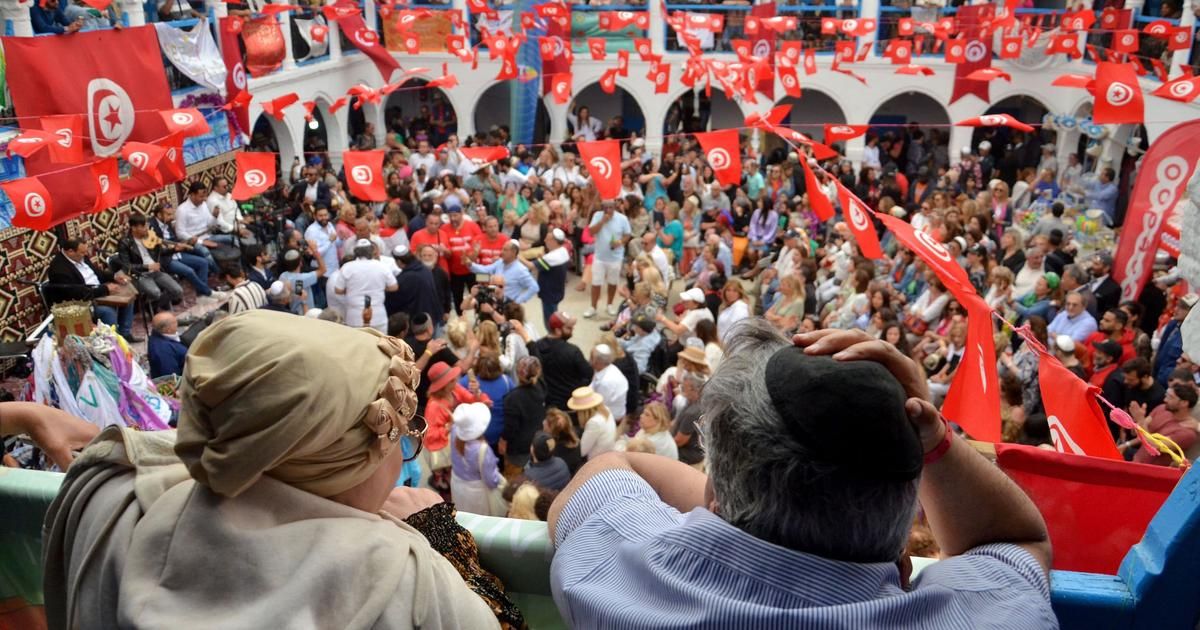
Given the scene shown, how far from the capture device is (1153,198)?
7160 millimetres

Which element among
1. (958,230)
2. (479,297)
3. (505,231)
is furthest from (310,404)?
(505,231)

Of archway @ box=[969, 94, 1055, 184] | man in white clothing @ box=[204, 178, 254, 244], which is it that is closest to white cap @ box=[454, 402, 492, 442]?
man in white clothing @ box=[204, 178, 254, 244]

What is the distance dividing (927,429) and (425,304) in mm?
7565

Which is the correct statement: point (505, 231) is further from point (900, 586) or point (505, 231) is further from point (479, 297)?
point (900, 586)

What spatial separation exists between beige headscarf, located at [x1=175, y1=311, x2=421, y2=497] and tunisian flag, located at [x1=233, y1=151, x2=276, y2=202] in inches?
352

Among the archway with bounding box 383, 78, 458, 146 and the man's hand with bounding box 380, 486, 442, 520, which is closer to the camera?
the man's hand with bounding box 380, 486, 442, 520

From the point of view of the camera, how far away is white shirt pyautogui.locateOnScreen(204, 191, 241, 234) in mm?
11180

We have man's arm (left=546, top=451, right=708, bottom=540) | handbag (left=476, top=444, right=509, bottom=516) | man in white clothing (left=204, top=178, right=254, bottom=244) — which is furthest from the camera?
man in white clothing (left=204, top=178, right=254, bottom=244)

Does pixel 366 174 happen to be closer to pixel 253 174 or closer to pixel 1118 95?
pixel 253 174

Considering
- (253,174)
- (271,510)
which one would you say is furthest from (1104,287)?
(253,174)

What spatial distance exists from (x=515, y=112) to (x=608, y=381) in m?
12.7

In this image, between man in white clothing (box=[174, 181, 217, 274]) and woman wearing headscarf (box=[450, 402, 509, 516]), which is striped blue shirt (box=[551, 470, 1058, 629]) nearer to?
woman wearing headscarf (box=[450, 402, 509, 516])

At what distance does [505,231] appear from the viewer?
1174cm

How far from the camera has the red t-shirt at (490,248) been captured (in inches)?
372
